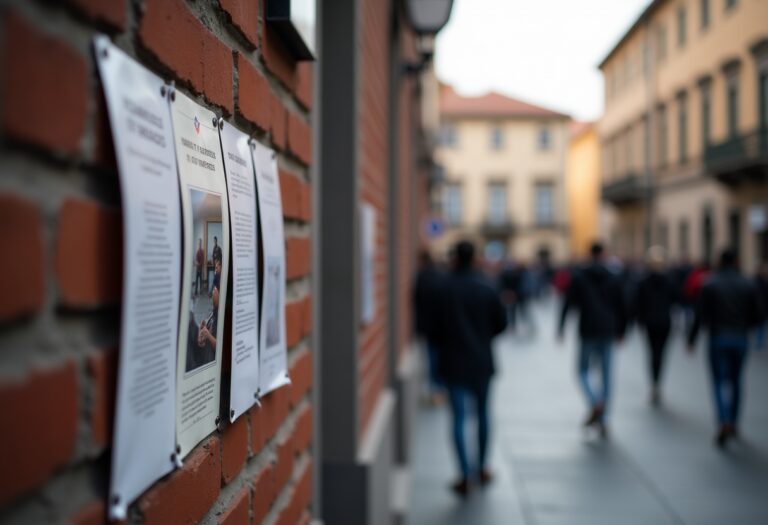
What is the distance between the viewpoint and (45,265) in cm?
75

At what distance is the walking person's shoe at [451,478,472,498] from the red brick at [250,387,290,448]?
4.88m

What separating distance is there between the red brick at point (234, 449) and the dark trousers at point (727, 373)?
7692 millimetres

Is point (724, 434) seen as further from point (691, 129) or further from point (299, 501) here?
point (691, 129)

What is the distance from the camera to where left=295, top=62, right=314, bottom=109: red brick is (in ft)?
7.09

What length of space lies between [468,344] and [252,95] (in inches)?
206

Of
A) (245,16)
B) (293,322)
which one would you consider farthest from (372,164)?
(245,16)

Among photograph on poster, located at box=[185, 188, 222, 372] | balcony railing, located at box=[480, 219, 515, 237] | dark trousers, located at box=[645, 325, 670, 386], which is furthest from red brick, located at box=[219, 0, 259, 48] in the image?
balcony railing, located at box=[480, 219, 515, 237]

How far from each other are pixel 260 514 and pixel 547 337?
2040 centimetres

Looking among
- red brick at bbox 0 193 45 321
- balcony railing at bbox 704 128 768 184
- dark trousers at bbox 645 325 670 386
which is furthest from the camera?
balcony railing at bbox 704 128 768 184

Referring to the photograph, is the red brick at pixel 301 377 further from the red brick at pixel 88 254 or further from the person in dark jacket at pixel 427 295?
the person in dark jacket at pixel 427 295

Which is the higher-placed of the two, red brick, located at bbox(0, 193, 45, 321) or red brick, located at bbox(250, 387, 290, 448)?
red brick, located at bbox(0, 193, 45, 321)

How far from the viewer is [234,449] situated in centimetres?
147

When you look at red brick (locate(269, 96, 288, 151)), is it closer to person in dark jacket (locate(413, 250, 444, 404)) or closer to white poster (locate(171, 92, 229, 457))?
white poster (locate(171, 92, 229, 457))

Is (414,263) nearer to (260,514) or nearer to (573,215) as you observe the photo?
(260,514)
